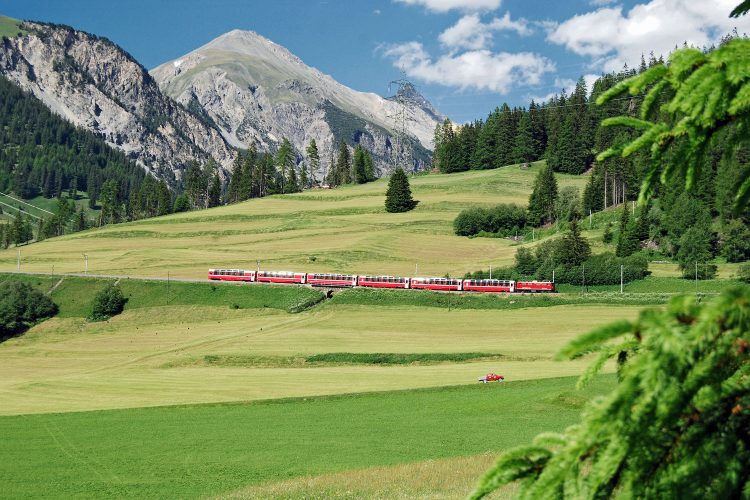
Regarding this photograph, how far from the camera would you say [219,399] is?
5325 cm

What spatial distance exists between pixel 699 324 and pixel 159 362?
242 feet

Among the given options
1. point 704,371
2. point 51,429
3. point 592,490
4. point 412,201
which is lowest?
point 51,429

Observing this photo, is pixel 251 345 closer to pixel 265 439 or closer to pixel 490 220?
pixel 265 439

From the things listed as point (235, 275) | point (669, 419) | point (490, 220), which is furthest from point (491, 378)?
point (490, 220)

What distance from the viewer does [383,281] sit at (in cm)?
10281

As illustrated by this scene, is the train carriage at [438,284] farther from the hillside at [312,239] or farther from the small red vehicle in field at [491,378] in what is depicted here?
the small red vehicle in field at [491,378]

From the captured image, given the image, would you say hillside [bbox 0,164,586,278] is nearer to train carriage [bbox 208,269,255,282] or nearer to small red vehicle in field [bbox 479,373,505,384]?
train carriage [bbox 208,269,255,282]

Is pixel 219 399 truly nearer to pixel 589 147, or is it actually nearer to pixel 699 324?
pixel 699 324

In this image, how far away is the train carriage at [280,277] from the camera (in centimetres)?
10562

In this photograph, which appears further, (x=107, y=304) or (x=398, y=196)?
(x=398, y=196)

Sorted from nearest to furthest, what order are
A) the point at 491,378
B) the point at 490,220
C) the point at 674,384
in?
the point at 674,384 → the point at 491,378 → the point at 490,220

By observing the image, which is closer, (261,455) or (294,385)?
(261,455)

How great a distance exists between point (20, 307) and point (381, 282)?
48872mm

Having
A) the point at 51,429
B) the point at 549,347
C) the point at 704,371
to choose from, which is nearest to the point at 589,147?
the point at 549,347
